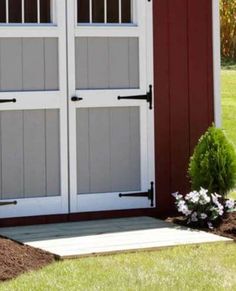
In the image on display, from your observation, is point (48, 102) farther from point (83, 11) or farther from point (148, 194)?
point (148, 194)

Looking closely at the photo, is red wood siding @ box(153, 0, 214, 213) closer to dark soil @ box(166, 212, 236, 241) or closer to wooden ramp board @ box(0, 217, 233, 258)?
dark soil @ box(166, 212, 236, 241)

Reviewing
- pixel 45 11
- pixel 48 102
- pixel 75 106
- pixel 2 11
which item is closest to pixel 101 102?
pixel 75 106

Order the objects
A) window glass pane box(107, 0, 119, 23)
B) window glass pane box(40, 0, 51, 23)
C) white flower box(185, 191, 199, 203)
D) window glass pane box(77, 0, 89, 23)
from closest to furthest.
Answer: white flower box(185, 191, 199, 203) → window glass pane box(40, 0, 51, 23) → window glass pane box(77, 0, 89, 23) → window glass pane box(107, 0, 119, 23)

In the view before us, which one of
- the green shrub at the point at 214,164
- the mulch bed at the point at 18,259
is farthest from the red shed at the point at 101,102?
the mulch bed at the point at 18,259

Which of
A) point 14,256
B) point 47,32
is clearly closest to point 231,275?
point 14,256

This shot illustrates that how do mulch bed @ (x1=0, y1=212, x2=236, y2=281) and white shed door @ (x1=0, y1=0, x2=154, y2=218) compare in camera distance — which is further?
white shed door @ (x1=0, y1=0, x2=154, y2=218)

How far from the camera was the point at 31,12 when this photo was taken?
9180 mm

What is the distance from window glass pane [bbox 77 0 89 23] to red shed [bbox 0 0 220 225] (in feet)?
0.04

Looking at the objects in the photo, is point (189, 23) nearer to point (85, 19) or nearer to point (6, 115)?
point (85, 19)

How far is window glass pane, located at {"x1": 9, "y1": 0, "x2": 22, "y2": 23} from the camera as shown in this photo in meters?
9.09

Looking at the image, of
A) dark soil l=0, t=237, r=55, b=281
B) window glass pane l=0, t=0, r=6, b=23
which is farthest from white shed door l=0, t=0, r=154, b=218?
dark soil l=0, t=237, r=55, b=281

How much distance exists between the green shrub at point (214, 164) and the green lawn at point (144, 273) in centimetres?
134

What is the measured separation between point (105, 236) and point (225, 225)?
1.13 m

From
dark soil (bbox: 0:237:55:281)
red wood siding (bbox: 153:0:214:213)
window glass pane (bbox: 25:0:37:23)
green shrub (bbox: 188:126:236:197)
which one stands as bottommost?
dark soil (bbox: 0:237:55:281)
